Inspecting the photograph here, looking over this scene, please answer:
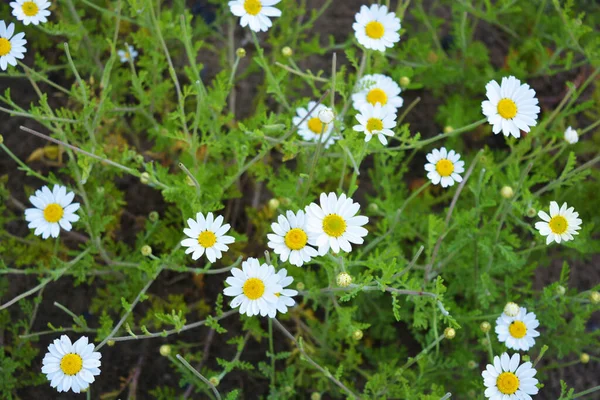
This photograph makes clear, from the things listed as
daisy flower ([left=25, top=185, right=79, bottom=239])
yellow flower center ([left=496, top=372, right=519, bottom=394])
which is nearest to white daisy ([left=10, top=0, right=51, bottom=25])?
daisy flower ([left=25, top=185, right=79, bottom=239])

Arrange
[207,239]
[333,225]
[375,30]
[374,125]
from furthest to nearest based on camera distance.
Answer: [375,30] < [374,125] < [207,239] < [333,225]

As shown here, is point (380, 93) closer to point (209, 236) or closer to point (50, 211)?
point (209, 236)

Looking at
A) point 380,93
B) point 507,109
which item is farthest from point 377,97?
point 507,109

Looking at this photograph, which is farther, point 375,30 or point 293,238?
point 375,30

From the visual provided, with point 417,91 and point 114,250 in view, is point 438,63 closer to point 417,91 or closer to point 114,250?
point 417,91

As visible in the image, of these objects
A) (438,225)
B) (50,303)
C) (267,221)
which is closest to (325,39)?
(267,221)

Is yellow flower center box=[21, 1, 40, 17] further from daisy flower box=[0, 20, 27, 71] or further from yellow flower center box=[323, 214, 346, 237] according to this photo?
yellow flower center box=[323, 214, 346, 237]

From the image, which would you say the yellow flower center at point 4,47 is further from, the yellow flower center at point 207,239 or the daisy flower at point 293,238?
the daisy flower at point 293,238
